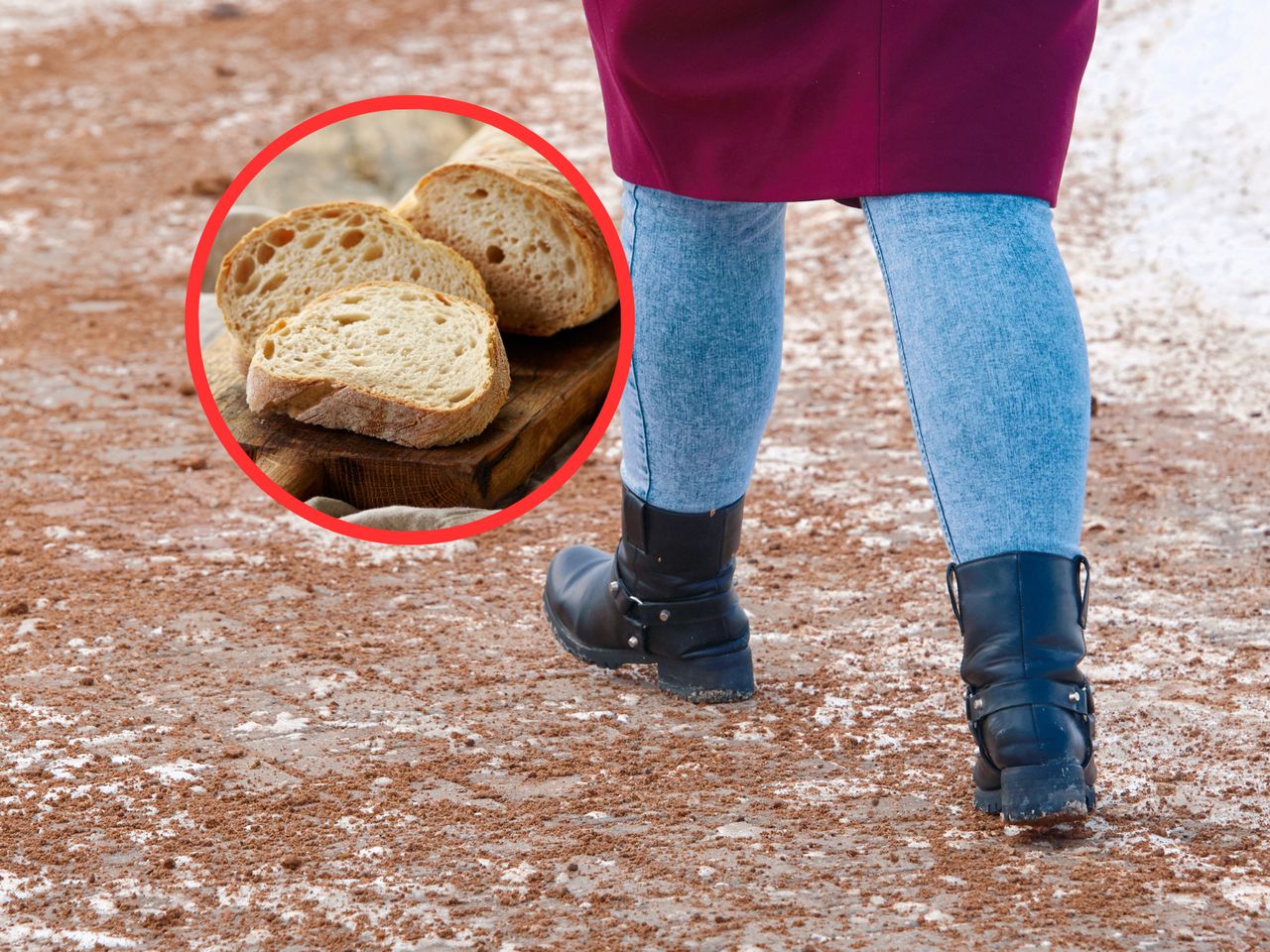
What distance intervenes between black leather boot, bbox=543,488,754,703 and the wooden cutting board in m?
0.30

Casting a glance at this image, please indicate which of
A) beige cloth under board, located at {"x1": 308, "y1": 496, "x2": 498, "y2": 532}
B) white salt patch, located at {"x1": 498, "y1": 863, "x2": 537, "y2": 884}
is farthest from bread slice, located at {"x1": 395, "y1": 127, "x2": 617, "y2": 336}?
white salt patch, located at {"x1": 498, "y1": 863, "x2": 537, "y2": 884}

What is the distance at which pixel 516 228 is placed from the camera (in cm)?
211

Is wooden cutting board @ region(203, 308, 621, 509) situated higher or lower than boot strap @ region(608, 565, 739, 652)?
higher

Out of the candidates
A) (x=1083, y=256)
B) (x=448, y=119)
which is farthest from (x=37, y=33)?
(x=1083, y=256)

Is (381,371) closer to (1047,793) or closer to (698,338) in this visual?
(698,338)

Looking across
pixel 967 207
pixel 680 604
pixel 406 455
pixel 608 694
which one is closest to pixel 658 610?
pixel 680 604

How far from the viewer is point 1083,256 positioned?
4605 mm

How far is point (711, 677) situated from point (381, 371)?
0.68m

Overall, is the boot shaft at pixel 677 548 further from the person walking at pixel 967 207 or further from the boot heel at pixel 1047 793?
the boot heel at pixel 1047 793

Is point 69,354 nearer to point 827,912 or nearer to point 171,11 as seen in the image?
point 827,912

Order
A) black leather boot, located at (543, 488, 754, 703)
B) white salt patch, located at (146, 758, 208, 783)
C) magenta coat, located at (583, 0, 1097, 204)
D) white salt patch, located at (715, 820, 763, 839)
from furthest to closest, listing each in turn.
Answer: black leather boot, located at (543, 488, 754, 703), white salt patch, located at (146, 758, 208, 783), white salt patch, located at (715, 820, 763, 839), magenta coat, located at (583, 0, 1097, 204)

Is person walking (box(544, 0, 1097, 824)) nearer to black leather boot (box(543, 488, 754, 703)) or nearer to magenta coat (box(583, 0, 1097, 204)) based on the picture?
magenta coat (box(583, 0, 1097, 204))

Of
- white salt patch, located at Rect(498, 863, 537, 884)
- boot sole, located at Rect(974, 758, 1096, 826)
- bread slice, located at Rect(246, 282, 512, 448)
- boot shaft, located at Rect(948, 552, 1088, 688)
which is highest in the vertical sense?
bread slice, located at Rect(246, 282, 512, 448)

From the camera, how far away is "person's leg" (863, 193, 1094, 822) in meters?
1.62
